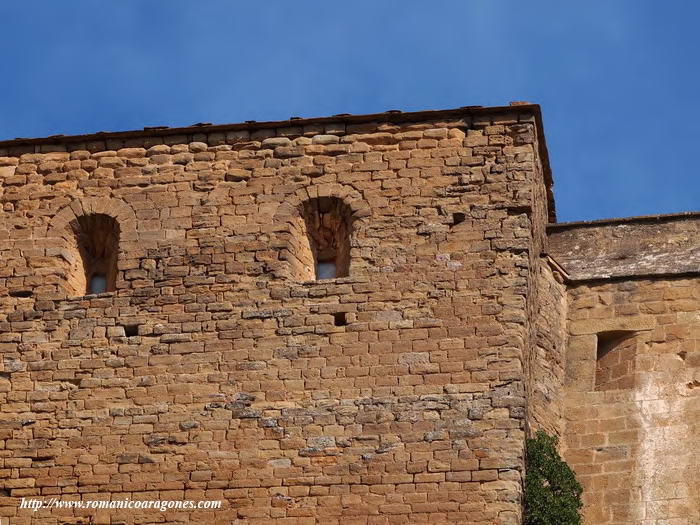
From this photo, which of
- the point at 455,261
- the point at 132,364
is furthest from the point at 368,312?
the point at 132,364

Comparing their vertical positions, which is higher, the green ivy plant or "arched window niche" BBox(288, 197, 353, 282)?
"arched window niche" BBox(288, 197, 353, 282)

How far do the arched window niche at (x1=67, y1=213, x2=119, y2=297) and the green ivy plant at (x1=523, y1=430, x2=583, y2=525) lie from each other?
4.53 metres

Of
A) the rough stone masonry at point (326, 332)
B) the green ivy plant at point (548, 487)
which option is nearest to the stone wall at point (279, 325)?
the rough stone masonry at point (326, 332)

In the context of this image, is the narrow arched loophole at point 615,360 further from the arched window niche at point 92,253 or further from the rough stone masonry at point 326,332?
the arched window niche at point 92,253

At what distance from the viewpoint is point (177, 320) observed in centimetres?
2094

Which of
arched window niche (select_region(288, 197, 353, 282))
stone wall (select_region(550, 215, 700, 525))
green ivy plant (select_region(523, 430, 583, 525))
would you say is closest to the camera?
green ivy plant (select_region(523, 430, 583, 525))

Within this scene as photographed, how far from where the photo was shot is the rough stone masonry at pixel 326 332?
65.5 feet

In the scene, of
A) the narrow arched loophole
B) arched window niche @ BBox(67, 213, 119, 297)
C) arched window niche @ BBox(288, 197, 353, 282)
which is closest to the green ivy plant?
the narrow arched loophole

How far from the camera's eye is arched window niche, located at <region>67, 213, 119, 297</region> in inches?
853

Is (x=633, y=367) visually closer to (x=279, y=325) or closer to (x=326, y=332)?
(x=326, y=332)

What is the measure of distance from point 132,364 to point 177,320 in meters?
0.60

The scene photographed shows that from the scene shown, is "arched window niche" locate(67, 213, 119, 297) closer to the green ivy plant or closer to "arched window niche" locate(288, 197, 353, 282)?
"arched window niche" locate(288, 197, 353, 282)

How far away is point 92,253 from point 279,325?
2.35m

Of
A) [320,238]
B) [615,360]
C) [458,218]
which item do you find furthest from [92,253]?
[615,360]
